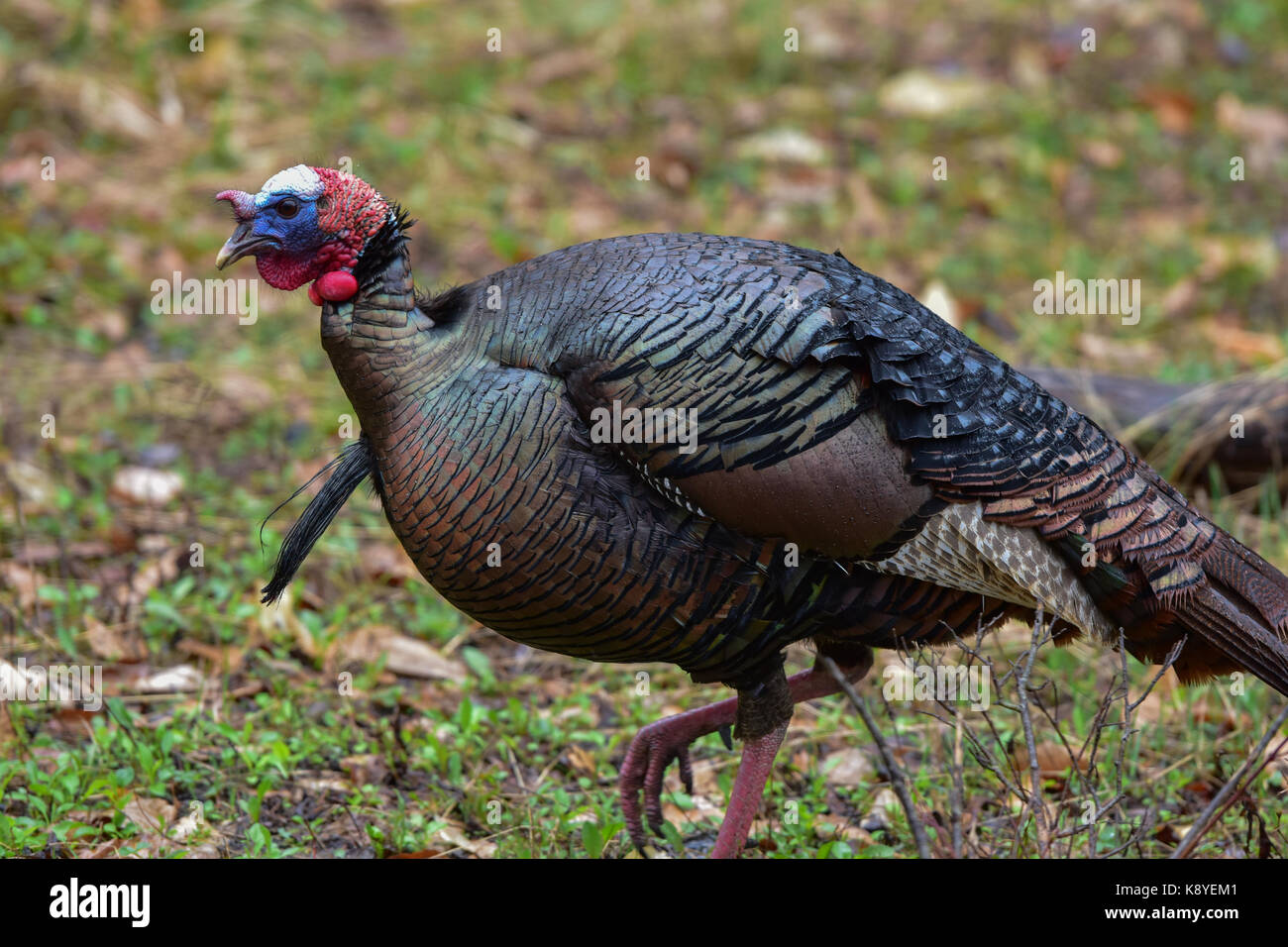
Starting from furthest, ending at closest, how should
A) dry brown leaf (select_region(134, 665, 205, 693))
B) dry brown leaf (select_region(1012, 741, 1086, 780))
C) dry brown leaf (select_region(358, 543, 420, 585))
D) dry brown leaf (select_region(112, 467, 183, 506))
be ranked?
dry brown leaf (select_region(112, 467, 183, 506)) < dry brown leaf (select_region(358, 543, 420, 585)) < dry brown leaf (select_region(134, 665, 205, 693)) < dry brown leaf (select_region(1012, 741, 1086, 780))

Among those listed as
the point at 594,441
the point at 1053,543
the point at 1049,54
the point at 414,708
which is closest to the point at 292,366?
→ the point at 414,708

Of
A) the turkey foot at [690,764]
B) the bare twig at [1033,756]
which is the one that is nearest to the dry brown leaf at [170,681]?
the turkey foot at [690,764]

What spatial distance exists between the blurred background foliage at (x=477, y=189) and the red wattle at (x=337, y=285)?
67.0 inches

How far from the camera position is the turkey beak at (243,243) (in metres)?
3.51

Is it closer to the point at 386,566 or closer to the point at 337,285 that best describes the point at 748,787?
the point at 337,285

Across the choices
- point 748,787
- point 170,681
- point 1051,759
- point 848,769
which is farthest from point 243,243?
point 1051,759

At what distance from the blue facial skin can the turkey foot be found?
1.62 m

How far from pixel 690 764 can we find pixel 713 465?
1.29 meters

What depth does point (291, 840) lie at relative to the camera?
3.99 metres

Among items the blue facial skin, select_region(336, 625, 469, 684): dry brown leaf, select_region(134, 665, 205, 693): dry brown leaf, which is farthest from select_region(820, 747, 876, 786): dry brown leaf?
the blue facial skin

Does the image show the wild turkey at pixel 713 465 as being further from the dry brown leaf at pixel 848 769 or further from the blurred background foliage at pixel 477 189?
the blurred background foliage at pixel 477 189

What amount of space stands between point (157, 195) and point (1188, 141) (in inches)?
238

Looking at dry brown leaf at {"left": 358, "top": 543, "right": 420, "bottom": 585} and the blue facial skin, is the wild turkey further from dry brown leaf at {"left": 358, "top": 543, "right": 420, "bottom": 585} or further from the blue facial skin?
dry brown leaf at {"left": 358, "top": 543, "right": 420, "bottom": 585}

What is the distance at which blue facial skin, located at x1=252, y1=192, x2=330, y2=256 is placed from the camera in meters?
3.51
